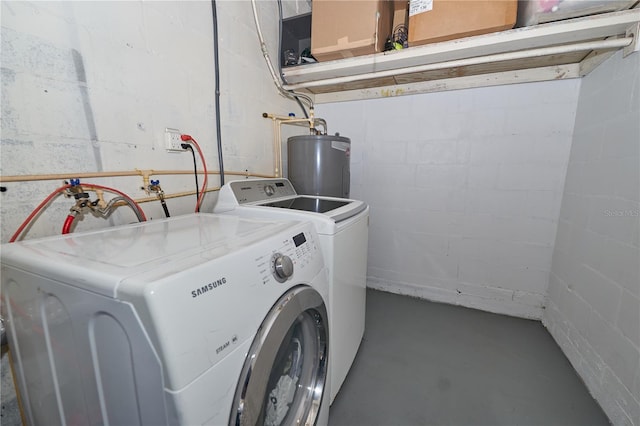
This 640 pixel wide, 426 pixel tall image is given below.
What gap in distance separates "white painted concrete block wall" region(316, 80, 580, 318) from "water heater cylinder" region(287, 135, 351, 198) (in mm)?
612

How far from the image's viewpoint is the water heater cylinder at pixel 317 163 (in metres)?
1.64

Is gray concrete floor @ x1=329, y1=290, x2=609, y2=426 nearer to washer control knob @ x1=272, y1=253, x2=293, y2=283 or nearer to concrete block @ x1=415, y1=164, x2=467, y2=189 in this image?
washer control knob @ x1=272, y1=253, x2=293, y2=283

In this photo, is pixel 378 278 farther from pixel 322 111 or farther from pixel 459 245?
pixel 322 111

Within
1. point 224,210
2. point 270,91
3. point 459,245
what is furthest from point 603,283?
Result: point 270,91

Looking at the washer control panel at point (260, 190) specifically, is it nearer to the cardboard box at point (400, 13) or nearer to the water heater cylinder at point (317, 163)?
the water heater cylinder at point (317, 163)

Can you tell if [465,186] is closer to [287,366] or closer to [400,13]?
[400,13]

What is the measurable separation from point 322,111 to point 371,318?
1.79m

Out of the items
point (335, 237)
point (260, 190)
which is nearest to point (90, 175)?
point (260, 190)

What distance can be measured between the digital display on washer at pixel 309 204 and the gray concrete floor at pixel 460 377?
0.91 m

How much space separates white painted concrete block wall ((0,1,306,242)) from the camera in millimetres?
772

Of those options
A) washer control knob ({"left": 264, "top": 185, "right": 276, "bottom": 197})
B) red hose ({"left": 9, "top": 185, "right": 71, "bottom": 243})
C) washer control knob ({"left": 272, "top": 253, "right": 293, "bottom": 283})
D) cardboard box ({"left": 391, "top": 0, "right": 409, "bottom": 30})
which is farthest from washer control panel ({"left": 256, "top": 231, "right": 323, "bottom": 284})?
cardboard box ({"left": 391, "top": 0, "right": 409, "bottom": 30})

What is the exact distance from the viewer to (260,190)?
1.42m

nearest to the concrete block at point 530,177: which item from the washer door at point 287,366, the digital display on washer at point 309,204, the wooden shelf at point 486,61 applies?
the wooden shelf at point 486,61

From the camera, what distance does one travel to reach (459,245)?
206 cm
